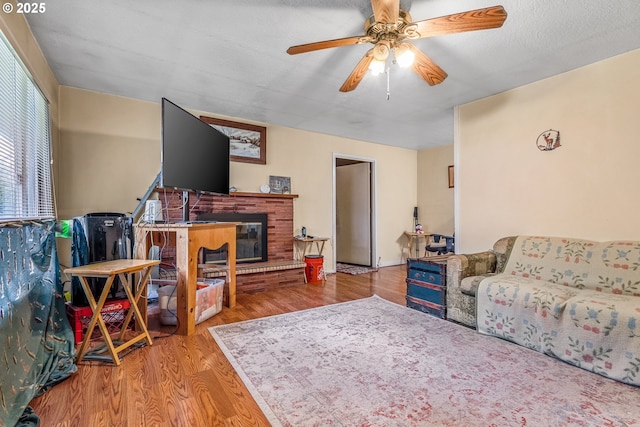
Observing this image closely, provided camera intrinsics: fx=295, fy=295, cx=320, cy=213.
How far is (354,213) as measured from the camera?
240 inches

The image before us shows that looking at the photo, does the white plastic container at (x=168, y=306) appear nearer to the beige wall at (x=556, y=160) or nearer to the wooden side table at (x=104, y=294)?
the wooden side table at (x=104, y=294)

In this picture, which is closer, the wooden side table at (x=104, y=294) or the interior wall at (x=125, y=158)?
the wooden side table at (x=104, y=294)

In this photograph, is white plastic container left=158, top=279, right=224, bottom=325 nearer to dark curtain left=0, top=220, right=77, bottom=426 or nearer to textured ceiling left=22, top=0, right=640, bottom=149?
dark curtain left=0, top=220, right=77, bottom=426

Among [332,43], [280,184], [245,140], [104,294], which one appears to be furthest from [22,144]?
[280,184]

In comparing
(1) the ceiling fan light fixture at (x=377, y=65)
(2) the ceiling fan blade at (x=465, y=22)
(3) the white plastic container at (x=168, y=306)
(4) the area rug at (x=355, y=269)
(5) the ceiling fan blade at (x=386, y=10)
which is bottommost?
Answer: (4) the area rug at (x=355, y=269)

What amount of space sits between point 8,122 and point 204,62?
4.69ft

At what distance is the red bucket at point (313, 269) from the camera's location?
434cm

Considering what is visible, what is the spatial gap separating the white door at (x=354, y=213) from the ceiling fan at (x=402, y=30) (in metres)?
3.64

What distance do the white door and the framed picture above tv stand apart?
7.37 feet

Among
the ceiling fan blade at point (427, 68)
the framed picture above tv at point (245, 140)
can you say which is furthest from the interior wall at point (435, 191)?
the ceiling fan blade at point (427, 68)

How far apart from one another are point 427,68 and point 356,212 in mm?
3991

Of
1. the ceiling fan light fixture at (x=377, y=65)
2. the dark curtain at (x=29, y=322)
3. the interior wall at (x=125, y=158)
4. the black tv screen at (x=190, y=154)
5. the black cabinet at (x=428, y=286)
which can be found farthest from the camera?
the interior wall at (x=125, y=158)

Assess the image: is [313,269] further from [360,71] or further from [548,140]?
[548,140]

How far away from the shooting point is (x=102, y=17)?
6.58 ft
